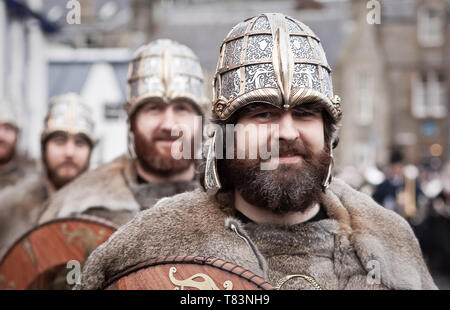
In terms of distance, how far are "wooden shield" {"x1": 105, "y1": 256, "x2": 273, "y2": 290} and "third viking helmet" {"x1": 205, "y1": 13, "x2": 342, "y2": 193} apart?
55 centimetres

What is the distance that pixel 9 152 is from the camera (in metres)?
6.36

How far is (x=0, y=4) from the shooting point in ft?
36.3

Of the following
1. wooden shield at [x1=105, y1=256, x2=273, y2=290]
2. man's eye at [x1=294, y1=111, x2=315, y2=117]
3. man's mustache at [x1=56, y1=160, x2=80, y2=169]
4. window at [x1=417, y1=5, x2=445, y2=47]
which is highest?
window at [x1=417, y1=5, x2=445, y2=47]

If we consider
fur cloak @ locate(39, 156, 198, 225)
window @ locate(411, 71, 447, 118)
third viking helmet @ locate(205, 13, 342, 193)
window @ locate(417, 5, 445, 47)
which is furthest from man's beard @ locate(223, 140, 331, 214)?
window @ locate(417, 5, 445, 47)

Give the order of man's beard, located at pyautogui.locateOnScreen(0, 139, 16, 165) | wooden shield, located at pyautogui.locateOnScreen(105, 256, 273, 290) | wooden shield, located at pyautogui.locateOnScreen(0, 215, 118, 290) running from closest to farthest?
1. wooden shield, located at pyautogui.locateOnScreen(105, 256, 273, 290)
2. wooden shield, located at pyautogui.locateOnScreen(0, 215, 118, 290)
3. man's beard, located at pyautogui.locateOnScreen(0, 139, 16, 165)

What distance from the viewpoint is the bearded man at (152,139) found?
3.68 metres

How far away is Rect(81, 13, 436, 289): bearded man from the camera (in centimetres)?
218

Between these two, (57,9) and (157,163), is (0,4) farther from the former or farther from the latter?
(157,163)

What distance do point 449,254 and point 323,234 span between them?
747 cm

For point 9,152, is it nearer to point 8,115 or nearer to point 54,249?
point 8,115

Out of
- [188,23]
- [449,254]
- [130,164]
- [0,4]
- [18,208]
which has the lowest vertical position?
[449,254]

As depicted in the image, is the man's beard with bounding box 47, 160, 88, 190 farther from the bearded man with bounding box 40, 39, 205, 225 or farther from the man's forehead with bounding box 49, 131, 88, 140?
the bearded man with bounding box 40, 39, 205, 225
